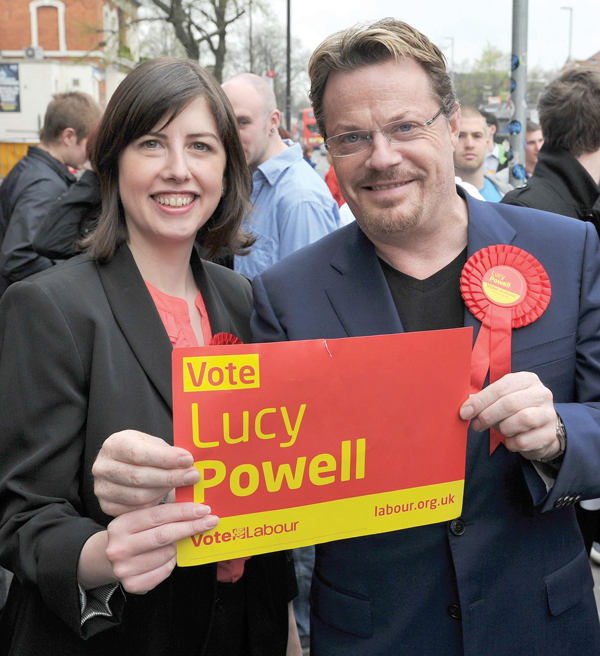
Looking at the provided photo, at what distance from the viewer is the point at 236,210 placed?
8.04ft

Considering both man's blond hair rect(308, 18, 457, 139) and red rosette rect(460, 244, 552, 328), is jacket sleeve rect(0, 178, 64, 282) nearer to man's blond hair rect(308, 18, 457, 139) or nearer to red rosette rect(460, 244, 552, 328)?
man's blond hair rect(308, 18, 457, 139)

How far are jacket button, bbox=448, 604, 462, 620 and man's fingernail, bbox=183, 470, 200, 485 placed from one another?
2.68 ft

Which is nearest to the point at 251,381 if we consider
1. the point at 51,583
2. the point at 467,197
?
the point at 51,583

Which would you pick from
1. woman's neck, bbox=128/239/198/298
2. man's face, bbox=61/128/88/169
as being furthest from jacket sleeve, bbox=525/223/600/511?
man's face, bbox=61/128/88/169

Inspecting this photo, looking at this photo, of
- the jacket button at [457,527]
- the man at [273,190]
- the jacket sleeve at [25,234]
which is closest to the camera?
the jacket button at [457,527]

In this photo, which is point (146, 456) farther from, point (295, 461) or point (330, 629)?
point (330, 629)

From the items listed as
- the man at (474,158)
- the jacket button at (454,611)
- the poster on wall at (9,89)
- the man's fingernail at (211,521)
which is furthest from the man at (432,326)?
the poster on wall at (9,89)

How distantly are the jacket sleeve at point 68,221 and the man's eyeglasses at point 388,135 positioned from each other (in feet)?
6.00

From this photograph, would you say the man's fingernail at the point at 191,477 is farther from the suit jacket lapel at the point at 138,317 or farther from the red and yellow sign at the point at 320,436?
the suit jacket lapel at the point at 138,317

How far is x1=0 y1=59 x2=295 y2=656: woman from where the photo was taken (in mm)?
Answer: 1532

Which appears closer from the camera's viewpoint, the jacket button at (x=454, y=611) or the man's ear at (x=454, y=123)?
the jacket button at (x=454, y=611)

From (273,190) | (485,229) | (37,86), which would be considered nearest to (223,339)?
(485,229)

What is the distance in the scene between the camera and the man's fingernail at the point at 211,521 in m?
1.39

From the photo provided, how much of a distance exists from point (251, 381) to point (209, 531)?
32cm
